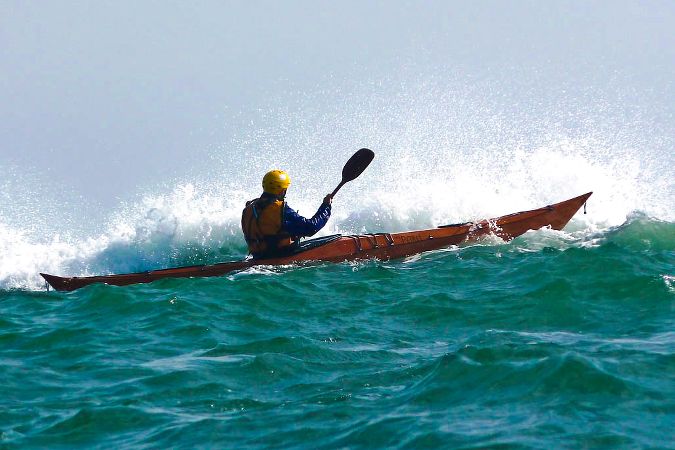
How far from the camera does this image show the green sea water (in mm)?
5754

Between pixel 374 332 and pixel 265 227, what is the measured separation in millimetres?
3522

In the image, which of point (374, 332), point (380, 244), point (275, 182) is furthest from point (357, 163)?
point (374, 332)

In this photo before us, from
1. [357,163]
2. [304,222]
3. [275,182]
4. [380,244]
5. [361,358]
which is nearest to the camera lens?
[361,358]

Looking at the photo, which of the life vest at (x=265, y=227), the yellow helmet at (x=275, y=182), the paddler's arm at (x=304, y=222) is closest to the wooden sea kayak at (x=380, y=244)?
the life vest at (x=265, y=227)

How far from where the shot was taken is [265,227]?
11.4 metres

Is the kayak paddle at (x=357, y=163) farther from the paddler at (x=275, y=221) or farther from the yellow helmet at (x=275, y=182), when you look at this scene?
the yellow helmet at (x=275, y=182)

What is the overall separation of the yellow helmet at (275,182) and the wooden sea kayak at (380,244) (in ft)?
2.77

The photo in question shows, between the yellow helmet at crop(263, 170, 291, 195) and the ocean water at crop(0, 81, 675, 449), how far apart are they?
38.1 inches

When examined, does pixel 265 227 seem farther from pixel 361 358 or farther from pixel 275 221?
pixel 361 358

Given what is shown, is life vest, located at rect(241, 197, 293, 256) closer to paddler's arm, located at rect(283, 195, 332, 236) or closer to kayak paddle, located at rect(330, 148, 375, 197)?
paddler's arm, located at rect(283, 195, 332, 236)

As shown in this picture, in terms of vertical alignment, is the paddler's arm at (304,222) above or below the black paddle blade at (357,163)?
below

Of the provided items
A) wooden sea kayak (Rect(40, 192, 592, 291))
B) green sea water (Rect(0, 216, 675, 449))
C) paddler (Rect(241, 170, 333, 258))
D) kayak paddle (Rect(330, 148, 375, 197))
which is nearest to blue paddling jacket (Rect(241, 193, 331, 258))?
paddler (Rect(241, 170, 333, 258))

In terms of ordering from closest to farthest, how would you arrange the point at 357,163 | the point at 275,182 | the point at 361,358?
1. the point at 361,358
2. the point at 275,182
3. the point at 357,163

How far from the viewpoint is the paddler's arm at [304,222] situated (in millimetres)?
11359
